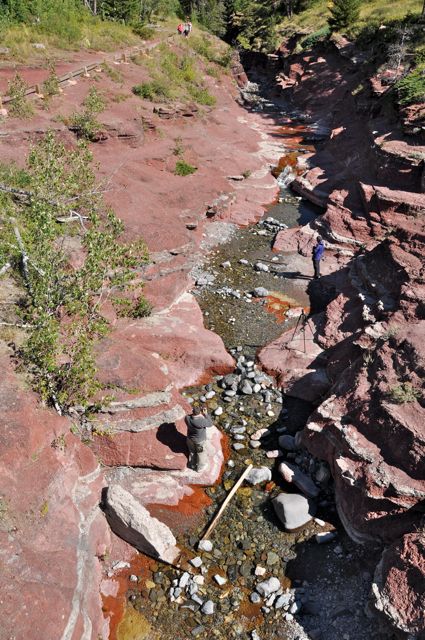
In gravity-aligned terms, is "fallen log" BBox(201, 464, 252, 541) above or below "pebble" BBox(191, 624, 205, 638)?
above

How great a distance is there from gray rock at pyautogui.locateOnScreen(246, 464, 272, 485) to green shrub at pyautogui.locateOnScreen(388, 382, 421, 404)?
12.2ft

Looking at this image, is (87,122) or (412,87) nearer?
(87,122)

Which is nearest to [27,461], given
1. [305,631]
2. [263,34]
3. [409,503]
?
[305,631]

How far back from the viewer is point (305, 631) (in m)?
9.19

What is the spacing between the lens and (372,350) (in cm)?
1325

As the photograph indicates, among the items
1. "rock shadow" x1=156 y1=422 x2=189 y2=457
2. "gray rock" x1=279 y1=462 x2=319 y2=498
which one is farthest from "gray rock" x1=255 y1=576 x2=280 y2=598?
"rock shadow" x1=156 y1=422 x2=189 y2=457

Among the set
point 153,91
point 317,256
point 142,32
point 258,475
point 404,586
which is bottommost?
point 258,475

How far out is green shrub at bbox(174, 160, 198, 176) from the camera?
28.5 meters

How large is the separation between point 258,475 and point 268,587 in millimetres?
2847

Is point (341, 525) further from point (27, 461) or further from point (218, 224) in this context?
point (218, 224)

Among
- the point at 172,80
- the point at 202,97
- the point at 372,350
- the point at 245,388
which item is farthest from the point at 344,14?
the point at 245,388

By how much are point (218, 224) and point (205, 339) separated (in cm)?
1074

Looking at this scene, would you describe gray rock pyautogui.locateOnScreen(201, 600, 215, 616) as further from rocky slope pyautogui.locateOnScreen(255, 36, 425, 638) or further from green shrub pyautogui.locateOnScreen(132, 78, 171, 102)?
green shrub pyautogui.locateOnScreen(132, 78, 171, 102)

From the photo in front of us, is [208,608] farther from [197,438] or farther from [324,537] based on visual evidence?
[197,438]
